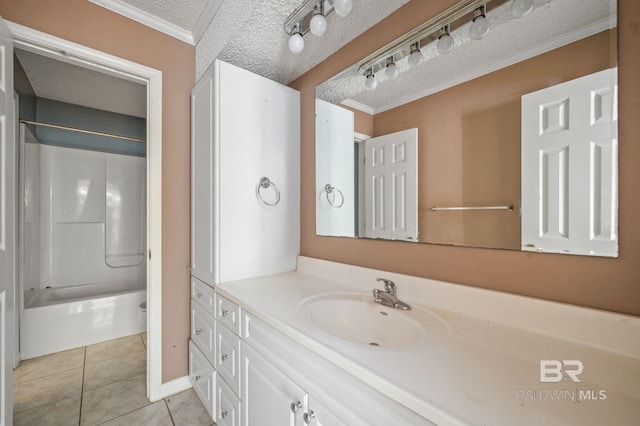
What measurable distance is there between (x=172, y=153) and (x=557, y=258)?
2008mm

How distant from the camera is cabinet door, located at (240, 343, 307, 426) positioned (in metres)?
0.79

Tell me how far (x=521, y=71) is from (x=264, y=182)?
1.27 m

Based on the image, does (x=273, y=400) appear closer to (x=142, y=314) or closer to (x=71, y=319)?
(x=142, y=314)

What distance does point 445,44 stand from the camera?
1047 mm

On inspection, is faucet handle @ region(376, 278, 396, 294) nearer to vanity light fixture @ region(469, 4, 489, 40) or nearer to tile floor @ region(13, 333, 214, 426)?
vanity light fixture @ region(469, 4, 489, 40)

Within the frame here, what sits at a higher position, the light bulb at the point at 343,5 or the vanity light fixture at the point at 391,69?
the light bulb at the point at 343,5

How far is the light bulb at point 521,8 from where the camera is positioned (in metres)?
0.86

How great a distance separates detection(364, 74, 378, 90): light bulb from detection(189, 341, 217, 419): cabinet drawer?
1746 millimetres

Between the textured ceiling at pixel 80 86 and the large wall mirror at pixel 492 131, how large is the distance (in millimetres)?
2116

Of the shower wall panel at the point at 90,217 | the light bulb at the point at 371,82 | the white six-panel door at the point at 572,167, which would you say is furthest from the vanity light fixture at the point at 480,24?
the shower wall panel at the point at 90,217

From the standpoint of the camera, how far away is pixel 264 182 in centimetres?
153

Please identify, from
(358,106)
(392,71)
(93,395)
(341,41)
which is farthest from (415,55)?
(93,395)

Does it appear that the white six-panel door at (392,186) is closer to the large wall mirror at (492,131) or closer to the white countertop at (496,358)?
the large wall mirror at (492,131)

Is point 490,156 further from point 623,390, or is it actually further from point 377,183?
point 623,390
